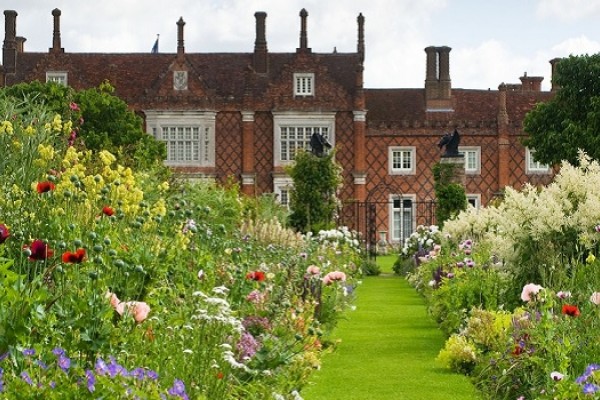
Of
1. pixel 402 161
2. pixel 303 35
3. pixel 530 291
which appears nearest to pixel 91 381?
pixel 530 291

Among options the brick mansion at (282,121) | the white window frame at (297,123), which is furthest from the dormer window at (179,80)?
the white window frame at (297,123)

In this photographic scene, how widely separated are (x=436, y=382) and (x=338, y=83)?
35.4 m

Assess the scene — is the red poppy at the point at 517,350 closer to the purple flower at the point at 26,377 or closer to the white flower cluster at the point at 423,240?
the purple flower at the point at 26,377

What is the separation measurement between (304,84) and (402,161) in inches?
178

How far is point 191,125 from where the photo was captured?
4491 centimetres

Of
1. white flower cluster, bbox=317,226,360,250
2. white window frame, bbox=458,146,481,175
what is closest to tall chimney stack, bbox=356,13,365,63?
white window frame, bbox=458,146,481,175

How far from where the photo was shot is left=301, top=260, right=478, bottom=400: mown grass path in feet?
32.8

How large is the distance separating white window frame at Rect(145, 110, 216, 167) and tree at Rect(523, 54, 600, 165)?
36.0 ft

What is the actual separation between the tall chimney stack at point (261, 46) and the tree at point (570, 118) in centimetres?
980

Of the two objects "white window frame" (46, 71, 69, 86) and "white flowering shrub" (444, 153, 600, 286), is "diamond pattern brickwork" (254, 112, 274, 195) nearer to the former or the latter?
"white window frame" (46, 71, 69, 86)

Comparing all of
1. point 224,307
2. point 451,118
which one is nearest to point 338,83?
point 451,118

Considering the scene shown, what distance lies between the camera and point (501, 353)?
9523 millimetres

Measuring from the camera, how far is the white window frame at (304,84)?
1778 inches

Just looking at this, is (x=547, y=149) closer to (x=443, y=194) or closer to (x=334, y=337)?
(x=443, y=194)
